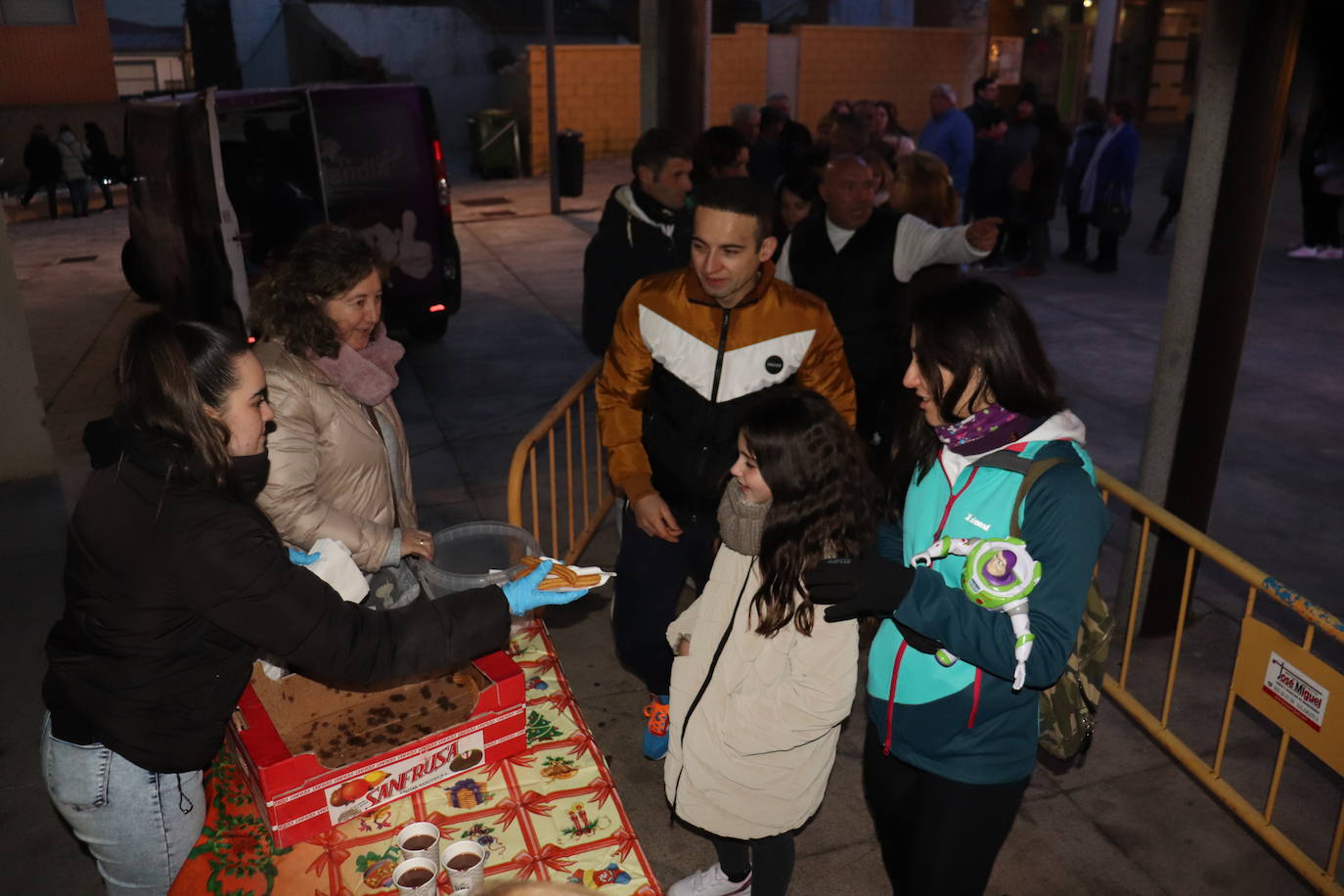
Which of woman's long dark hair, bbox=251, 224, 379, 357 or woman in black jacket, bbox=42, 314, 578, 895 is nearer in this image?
woman in black jacket, bbox=42, 314, 578, 895

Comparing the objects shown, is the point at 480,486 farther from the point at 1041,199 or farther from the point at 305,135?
the point at 1041,199

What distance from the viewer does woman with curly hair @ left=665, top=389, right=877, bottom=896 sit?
110 inches

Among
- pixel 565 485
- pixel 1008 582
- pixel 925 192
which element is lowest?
pixel 565 485

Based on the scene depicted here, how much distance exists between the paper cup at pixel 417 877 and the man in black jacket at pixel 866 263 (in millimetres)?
3325

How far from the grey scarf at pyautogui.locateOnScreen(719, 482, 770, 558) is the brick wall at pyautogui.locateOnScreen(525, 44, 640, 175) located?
21.7 m

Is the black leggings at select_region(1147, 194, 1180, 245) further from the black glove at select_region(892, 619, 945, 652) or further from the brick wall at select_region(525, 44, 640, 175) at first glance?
the black glove at select_region(892, 619, 945, 652)

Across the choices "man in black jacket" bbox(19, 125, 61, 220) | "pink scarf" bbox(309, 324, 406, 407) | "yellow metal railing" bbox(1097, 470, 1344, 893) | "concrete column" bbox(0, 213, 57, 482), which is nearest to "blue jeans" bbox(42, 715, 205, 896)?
"pink scarf" bbox(309, 324, 406, 407)

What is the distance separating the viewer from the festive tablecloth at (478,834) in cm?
246

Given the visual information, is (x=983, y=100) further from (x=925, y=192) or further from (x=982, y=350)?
(x=982, y=350)

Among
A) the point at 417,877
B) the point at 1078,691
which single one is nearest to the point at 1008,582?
the point at 1078,691

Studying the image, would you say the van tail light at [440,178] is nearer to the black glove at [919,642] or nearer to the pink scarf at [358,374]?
the pink scarf at [358,374]

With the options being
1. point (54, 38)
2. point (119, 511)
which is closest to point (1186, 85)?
point (54, 38)

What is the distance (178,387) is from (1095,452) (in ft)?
22.7

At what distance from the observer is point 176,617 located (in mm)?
2410
